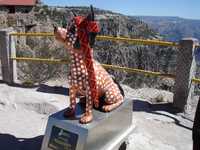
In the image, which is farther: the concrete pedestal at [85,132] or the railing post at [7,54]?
the railing post at [7,54]

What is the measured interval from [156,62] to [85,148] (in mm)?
7969

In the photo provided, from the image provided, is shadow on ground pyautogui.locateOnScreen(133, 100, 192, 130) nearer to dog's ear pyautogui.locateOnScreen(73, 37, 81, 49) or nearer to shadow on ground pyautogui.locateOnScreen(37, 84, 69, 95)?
shadow on ground pyautogui.locateOnScreen(37, 84, 69, 95)

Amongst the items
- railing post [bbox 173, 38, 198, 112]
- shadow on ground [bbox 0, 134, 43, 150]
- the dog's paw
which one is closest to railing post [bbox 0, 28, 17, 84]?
shadow on ground [bbox 0, 134, 43, 150]

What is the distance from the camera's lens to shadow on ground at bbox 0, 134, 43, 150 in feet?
16.1

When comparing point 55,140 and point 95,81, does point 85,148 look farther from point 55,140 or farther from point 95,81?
point 95,81

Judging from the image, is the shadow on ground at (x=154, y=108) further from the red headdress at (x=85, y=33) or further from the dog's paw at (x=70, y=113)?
the red headdress at (x=85, y=33)

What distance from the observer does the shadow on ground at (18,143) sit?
4.90 m

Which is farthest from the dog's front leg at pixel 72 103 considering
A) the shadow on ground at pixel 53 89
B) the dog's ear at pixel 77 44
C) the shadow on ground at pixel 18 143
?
the shadow on ground at pixel 53 89

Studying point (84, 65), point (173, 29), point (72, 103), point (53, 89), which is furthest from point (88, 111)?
point (173, 29)

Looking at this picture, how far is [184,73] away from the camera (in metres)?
6.52

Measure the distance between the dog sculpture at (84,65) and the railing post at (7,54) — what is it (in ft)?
12.1

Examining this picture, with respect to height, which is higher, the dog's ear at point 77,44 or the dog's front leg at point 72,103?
the dog's ear at point 77,44

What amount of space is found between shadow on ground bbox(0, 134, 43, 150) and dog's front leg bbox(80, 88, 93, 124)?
Result: 42.0 inches

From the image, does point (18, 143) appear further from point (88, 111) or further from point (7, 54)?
point (7, 54)
